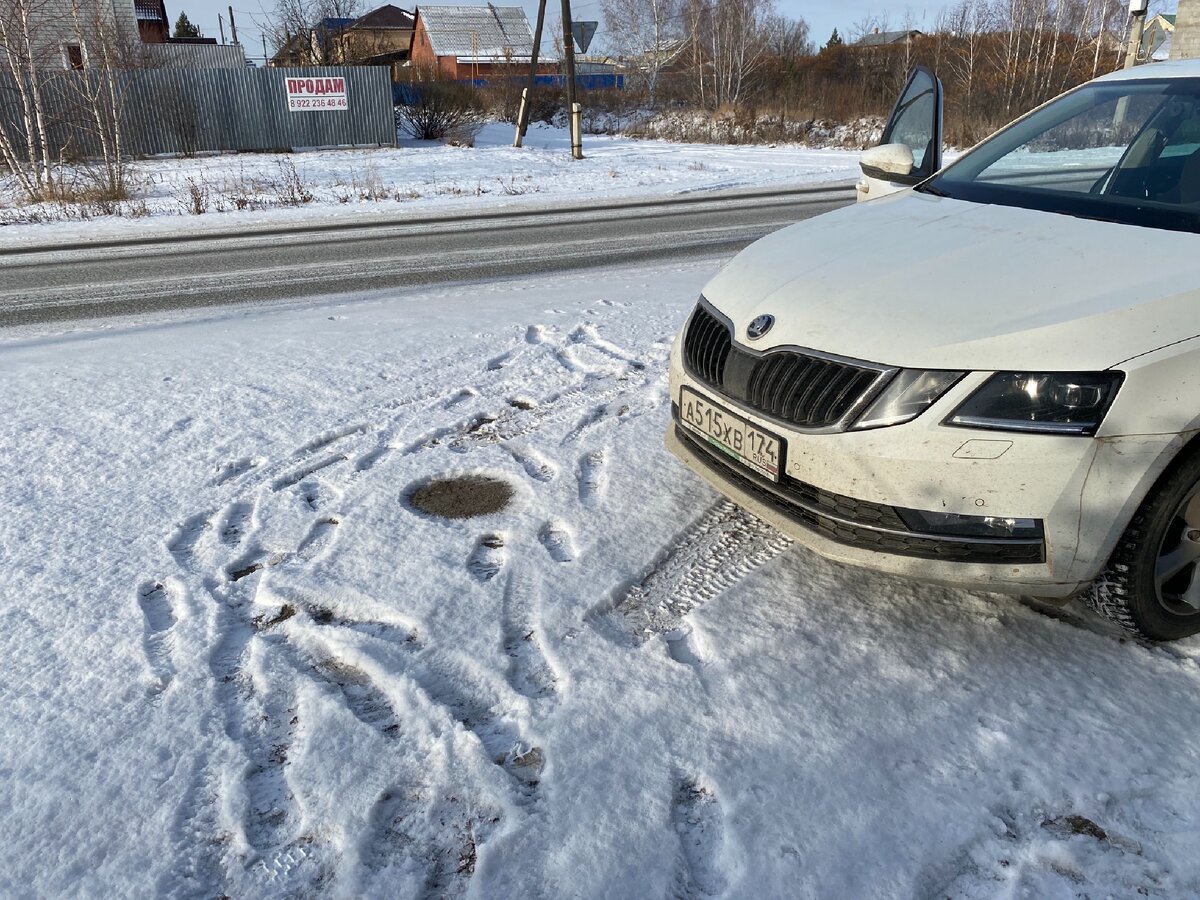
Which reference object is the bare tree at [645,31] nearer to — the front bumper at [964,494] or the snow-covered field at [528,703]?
the snow-covered field at [528,703]

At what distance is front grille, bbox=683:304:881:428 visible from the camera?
258 cm

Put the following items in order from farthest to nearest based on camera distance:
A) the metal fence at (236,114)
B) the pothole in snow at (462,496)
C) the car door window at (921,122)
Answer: the metal fence at (236,114) → the car door window at (921,122) → the pothole in snow at (462,496)

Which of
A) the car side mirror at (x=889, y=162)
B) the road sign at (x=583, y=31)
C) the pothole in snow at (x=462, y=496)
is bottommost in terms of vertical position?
the pothole in snow at (x=462, y=496)

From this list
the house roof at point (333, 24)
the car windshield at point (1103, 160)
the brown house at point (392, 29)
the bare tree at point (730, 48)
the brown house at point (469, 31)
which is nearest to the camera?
the car windshield at point (1103, 160)

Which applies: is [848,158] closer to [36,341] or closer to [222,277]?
[222,277]

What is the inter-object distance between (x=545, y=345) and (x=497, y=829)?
4.06 metres

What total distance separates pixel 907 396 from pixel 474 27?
70400 millimetres

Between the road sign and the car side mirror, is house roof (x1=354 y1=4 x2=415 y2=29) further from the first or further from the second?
the car side mirror

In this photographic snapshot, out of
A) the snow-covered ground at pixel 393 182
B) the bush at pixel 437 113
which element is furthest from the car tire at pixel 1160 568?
the bush at pixel 437 113

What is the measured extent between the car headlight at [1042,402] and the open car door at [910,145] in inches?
81.8

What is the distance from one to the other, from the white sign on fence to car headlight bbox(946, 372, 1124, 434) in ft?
86.2

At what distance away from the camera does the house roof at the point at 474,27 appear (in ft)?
210

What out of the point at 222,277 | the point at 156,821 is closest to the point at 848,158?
the point at 222,277

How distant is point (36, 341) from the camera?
245 inches
